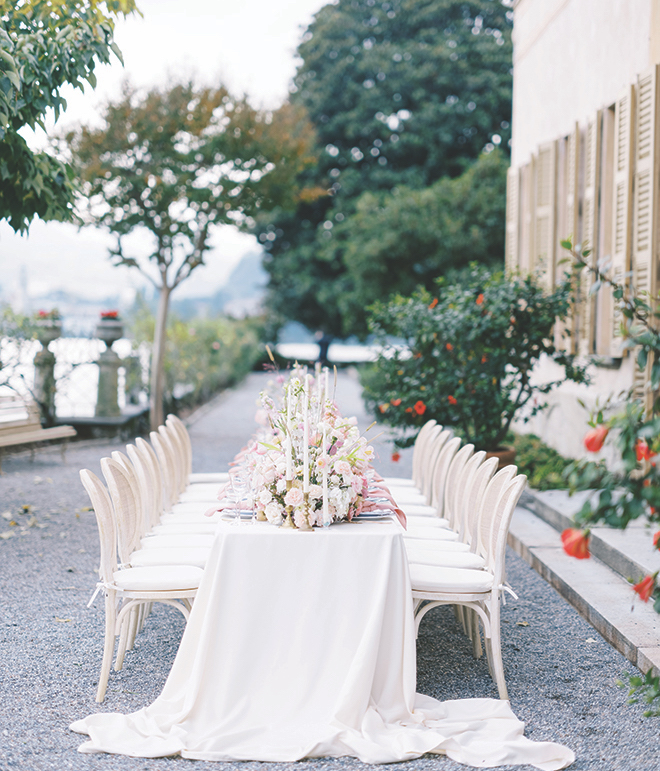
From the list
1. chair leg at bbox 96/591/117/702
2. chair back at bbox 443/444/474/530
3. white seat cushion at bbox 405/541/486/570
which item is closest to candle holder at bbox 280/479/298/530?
white seat cushion at bbox 405/541/486/570

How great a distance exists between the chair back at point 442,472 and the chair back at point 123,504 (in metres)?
1.82

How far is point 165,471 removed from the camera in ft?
14.7

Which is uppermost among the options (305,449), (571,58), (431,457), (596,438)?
(571,58)

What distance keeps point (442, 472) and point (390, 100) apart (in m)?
17.1

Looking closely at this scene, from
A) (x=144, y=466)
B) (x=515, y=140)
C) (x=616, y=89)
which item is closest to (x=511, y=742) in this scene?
(x=144, y=466)

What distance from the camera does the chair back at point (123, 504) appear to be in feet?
10.9

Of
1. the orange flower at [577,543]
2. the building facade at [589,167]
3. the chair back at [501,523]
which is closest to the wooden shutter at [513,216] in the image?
the building facade at [589,167]

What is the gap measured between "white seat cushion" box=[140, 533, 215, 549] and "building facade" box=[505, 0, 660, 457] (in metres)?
2.81

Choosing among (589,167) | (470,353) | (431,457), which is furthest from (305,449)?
(589,167)

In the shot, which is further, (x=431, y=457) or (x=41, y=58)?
(x=431, y=457)

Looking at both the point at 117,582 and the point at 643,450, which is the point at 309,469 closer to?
the point at 117,582

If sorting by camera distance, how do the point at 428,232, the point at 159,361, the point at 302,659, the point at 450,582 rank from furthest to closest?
the point at 428,232 → the point at 159,361 → the point at 450,582 → the point at 302,659

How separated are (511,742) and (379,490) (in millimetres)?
1318

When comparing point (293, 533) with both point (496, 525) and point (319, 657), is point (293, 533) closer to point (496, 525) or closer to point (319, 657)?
point (319, 657)
